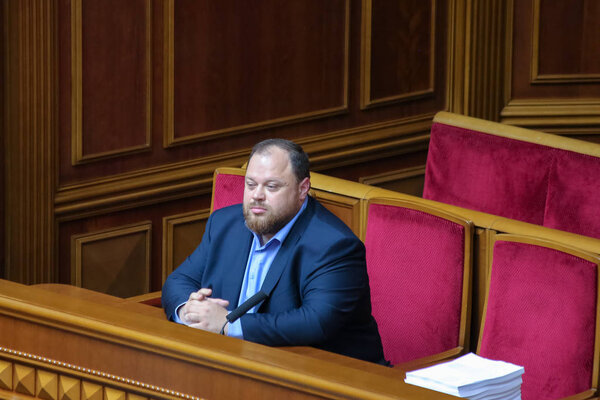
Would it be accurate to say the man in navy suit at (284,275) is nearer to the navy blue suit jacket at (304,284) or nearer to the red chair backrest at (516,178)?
the navy blue suit jacket at (304,284)

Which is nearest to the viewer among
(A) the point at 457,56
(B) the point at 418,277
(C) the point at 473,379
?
(C) the point at 473,379

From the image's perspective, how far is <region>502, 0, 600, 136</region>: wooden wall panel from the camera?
439 cm

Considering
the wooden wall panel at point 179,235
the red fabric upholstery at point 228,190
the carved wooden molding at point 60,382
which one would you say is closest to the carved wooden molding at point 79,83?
the wooden wall panel at point 179,235

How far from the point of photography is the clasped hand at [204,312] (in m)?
2.21

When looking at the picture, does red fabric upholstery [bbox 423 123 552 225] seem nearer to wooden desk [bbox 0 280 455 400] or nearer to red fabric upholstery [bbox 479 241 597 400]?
red fabric upholstery [bbox 479 241 597 400]

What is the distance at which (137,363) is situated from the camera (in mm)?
1584

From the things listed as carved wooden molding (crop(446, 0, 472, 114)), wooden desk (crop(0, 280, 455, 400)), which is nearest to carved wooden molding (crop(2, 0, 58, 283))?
wooden desk (crop(0, 280, 455, 400))

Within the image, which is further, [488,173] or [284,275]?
[488,173]

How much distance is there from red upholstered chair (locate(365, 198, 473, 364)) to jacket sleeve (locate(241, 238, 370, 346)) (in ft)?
0.91

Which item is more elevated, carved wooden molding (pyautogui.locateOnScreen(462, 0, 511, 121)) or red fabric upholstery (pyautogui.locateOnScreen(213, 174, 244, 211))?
carved wooden molding (pyautogui.locateOnScreen(462, 0, 511, 121))

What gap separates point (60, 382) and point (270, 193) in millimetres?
779

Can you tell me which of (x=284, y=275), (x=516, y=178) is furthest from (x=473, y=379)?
(x=516, y=178)

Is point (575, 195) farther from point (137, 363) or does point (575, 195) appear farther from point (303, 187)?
point (137, 363)

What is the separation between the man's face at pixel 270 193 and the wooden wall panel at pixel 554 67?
7.52 ft
